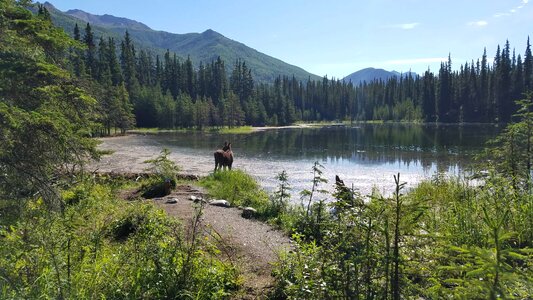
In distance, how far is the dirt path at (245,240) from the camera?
6.30m

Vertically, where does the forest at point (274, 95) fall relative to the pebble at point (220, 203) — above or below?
above

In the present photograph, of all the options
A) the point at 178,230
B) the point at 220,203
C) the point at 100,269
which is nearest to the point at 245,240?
the point at 178,230

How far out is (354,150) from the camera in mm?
42094

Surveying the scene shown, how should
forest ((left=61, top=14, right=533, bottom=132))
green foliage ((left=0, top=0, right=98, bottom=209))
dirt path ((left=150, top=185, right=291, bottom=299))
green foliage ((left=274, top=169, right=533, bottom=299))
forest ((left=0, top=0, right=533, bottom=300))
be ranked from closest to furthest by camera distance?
1. green foliage ((left=274, top=169, right=533, bottom=299))
2. forest ((left=0, top=0, right=533, bottom=300))
3. dirt path ((left=150, top=185, right=291, bottom=299))
4. green foliage ((left=0, top=0, right=98, bottom=209))
5. forest ((left=61, top=14, right=533, bottom=132))

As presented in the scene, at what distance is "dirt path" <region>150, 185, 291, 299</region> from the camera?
630 cm

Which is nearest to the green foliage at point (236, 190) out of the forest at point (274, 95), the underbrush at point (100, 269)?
the underbrush at point (100, 269)

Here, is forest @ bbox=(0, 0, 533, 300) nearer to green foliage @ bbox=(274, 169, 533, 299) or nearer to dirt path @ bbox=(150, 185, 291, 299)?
green foliage @ bbox=(274, 169, 533, 299)

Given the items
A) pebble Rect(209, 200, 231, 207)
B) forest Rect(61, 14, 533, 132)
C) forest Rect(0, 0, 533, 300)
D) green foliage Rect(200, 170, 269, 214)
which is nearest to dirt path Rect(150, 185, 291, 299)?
forest Rect(0, 0, 533, 300)

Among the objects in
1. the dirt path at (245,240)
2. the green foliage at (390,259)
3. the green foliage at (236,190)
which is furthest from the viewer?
the green foliage at (236,190)

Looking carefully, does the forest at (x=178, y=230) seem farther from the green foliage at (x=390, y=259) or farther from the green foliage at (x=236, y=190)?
the green foliage at (x=236, y=190)

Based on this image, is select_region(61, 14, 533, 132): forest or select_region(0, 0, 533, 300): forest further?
select_region(61, 14, 533, 132): forest

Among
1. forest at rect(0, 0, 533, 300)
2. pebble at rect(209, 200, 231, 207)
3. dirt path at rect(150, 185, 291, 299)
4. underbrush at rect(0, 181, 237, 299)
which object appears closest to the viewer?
Answer: forest at rect(0, 0, 533, 300)

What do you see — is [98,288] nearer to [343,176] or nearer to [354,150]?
[343,176]

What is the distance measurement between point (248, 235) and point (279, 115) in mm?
110618
